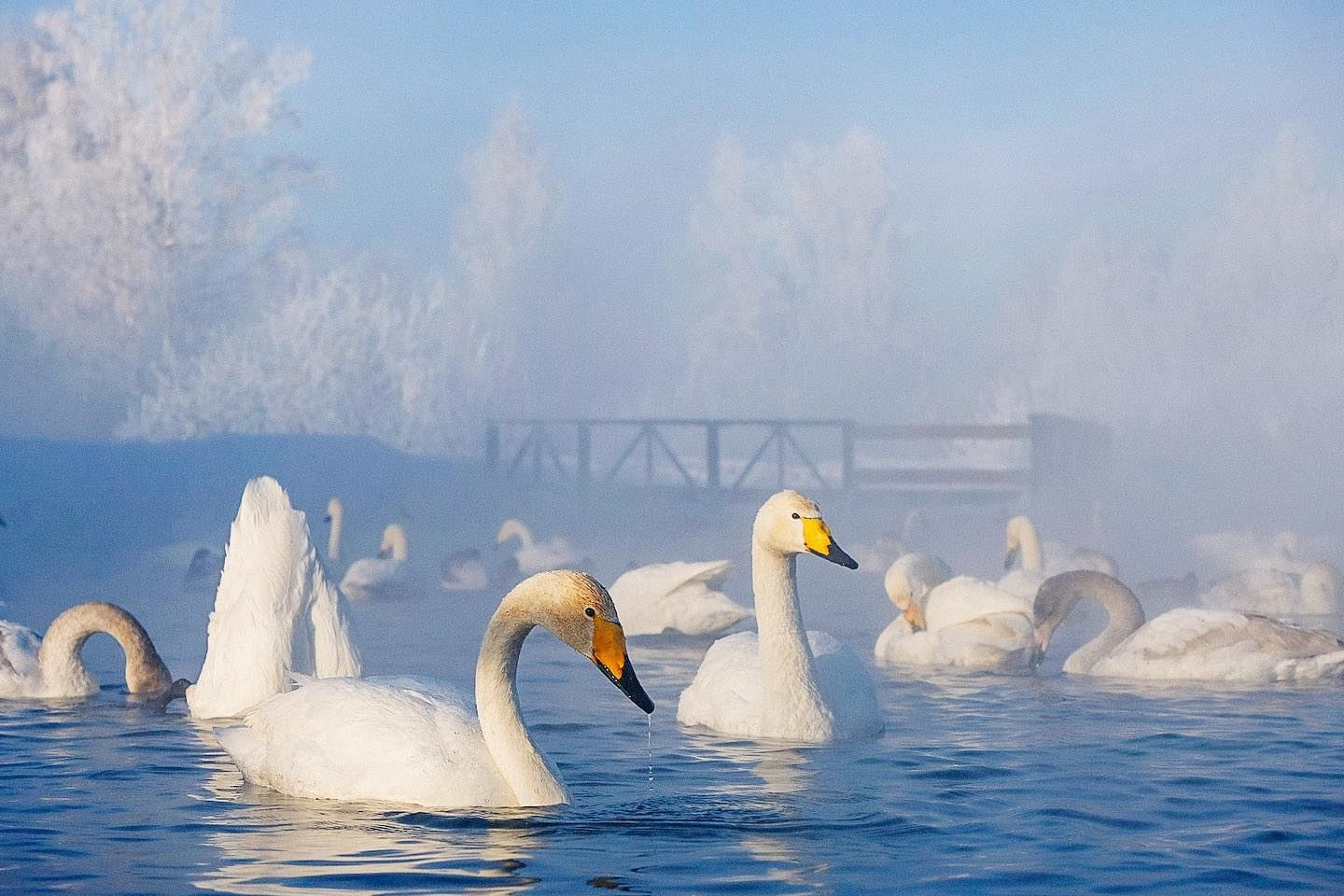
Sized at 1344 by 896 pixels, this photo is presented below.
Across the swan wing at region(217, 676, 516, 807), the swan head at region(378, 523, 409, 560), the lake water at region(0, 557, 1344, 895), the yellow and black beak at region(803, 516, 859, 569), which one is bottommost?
the lake water at region(0, 557, 1344, 895)

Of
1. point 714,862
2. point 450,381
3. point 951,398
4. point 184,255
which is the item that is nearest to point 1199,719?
point 714,862

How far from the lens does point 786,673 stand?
10.4 m

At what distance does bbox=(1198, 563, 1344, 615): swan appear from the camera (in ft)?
65.0

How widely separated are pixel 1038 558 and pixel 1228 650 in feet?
24.1

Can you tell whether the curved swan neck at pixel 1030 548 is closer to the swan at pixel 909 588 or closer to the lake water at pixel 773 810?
the swan at pixel 909 588

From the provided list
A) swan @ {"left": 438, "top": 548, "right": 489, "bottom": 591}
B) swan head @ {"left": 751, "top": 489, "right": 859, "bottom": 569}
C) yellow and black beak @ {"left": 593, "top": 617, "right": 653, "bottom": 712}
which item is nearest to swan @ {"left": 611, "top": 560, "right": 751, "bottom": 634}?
swan head @ {"left": 751, "top": 489, "right": 859, "bottom": 569}

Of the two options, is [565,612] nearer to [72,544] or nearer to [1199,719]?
[1199,719]

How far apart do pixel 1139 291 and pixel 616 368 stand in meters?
22.2

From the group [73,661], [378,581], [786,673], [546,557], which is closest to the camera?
[786,673]

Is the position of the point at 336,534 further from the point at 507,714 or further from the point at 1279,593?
the point at 507,714

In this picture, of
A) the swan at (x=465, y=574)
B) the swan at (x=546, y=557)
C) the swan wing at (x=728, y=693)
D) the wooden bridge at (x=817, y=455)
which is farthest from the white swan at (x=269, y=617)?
the wooden bridge at (x=817, y=455)

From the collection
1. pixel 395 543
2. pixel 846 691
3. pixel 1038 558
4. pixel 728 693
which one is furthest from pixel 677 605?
pixel 395 543

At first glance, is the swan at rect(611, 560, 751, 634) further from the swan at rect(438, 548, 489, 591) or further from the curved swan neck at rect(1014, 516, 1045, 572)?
the swan at rect(438, 548, 489, 591)

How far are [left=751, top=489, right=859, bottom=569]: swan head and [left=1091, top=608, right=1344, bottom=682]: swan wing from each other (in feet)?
13.2
